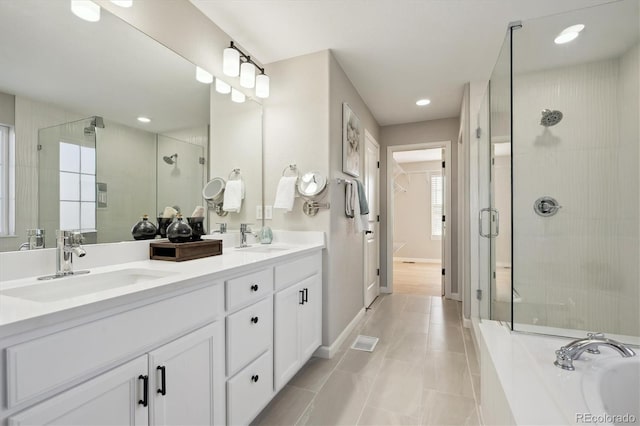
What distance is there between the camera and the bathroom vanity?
689mm

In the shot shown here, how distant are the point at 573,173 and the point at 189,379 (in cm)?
222

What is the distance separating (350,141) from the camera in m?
2.87

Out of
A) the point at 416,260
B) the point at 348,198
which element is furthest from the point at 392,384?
the point at 416,260

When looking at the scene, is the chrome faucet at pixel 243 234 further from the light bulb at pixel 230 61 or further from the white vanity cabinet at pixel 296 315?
the light bulb at pixel 230 61

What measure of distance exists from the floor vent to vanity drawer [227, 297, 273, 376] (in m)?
1.16

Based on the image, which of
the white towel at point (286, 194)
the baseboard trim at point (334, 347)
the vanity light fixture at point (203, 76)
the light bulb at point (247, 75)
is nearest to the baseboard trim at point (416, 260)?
the baseboard trim at point (334, 347)

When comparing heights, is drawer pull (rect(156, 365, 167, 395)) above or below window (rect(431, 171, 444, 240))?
below

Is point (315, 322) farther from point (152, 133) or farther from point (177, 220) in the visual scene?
point (152, 133)

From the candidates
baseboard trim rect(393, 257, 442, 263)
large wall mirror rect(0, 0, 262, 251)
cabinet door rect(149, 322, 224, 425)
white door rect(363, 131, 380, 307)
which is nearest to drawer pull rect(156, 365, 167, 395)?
cabinet door rect(149, 322, 224, 425)

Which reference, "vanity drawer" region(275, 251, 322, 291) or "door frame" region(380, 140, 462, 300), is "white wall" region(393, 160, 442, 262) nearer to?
"door frame" region(380, 140, 462, 300)

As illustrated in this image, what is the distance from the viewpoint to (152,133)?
1623mm

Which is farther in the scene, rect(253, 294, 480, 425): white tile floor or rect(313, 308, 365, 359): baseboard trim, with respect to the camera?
rect(313, 308, 365, 359): baseboard trim

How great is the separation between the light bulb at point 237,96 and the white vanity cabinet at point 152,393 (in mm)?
1726

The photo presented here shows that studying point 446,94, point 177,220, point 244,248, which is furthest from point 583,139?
point 177,220
